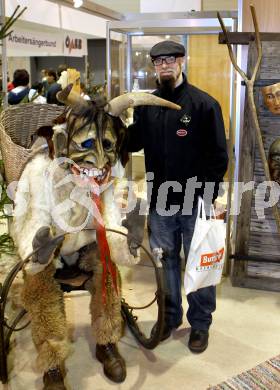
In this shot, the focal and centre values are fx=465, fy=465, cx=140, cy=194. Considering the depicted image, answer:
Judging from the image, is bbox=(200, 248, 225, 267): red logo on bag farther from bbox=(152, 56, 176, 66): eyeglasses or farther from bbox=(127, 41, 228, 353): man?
bbox=(152, 56, 176, 66): eyeglasses

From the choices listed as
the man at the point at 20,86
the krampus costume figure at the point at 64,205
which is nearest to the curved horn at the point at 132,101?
the krampus costume figure at the point at 64,205

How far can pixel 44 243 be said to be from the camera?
1.88 meters

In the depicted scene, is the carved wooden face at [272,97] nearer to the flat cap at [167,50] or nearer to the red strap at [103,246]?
the flat cap at [167,50]

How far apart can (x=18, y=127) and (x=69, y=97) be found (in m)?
0.76

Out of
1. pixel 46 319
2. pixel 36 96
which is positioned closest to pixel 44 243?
pixel 46 319

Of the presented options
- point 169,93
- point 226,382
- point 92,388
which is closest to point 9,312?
point 92,388

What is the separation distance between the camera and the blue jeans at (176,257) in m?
2.53

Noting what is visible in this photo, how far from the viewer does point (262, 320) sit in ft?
9.70

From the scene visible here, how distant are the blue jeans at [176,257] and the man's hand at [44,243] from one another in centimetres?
80

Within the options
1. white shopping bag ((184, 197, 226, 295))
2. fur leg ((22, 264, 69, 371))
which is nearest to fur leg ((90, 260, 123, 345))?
fur leg ((22, 264, 69, 371))

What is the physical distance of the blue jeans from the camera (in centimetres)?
253

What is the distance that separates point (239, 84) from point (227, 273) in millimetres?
1452

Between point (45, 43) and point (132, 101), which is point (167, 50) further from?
point (45, 43)

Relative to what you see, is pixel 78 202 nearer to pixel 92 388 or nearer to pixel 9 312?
pixel 92 388
